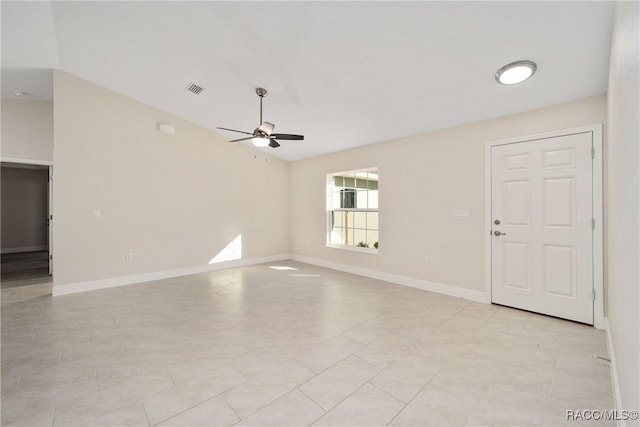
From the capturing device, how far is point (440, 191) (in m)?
4.04

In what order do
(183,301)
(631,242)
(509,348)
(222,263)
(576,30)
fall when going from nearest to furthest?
1. (631,242)
2. (576,30)
3. (509,348)
4. (183,301)
5. (222,263)

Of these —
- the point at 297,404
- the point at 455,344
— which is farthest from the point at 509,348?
the point at 297,404

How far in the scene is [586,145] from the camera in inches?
115

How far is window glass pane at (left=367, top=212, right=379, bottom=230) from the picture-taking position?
518 cm

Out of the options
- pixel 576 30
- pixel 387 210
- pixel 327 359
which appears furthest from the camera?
pixel 387 210

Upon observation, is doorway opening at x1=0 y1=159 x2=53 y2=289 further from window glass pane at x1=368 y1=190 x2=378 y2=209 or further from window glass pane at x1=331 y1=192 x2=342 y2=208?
window glass pane at x1=368 y1=190 x2=378 y2=209

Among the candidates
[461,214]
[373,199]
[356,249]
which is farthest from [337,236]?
[461,214]

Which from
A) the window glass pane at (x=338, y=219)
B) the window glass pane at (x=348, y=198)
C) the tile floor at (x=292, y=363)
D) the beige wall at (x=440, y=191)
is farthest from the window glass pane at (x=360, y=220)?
the tile floor at (x=292, y=363)

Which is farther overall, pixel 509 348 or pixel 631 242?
pixel 509 348

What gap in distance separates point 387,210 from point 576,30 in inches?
122

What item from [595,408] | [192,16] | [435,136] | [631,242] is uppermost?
[192,16]

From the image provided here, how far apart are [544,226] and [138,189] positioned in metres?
5.87

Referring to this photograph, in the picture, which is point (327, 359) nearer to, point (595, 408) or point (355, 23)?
point (595, 408)

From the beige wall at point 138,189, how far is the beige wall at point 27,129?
1331 millimetres
